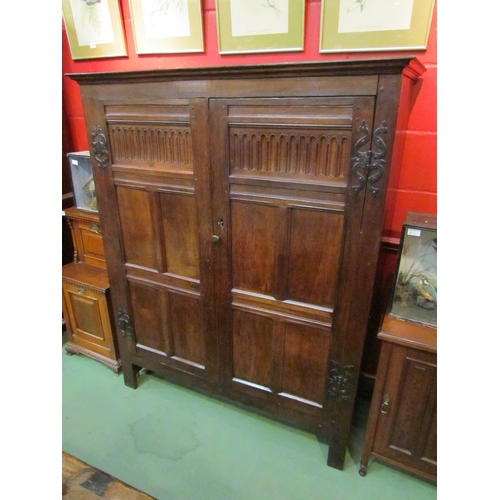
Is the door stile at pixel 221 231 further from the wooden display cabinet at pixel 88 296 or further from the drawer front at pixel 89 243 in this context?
the drawer front at pixel 89 243

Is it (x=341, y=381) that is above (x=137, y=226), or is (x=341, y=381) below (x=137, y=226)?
below

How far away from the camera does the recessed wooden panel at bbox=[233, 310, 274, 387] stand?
147 cm

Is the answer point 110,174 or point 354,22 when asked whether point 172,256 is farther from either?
point 354,22

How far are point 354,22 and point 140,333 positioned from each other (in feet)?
5.79

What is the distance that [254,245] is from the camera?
1.34m

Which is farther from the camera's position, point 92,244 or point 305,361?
point 92,244

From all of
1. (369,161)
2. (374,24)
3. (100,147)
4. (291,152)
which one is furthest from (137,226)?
(374,24)

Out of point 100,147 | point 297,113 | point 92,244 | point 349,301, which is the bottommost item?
point 92,244

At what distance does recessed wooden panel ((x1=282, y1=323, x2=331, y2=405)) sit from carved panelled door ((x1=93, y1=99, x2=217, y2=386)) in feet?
1.24

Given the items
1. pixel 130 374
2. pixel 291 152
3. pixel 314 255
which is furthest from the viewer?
pixel 130 374

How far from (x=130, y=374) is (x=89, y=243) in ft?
2.78

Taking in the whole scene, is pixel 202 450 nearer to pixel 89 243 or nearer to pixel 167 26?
pixel 89 243
